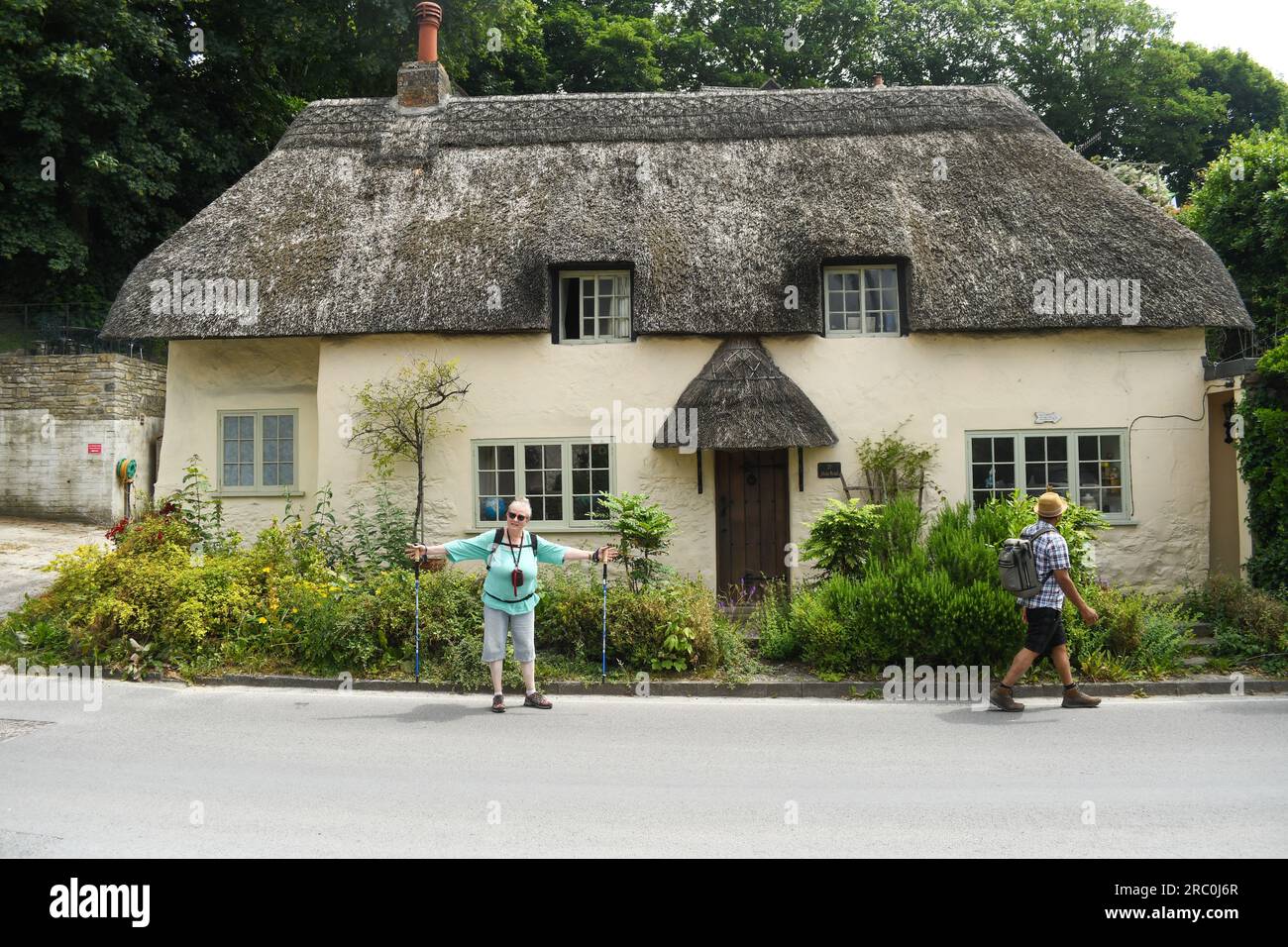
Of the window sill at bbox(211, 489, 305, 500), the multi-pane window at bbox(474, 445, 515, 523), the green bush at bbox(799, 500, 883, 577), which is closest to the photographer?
the green bush at bbox(799, 500, 883, 577)

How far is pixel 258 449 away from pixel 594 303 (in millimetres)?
5274

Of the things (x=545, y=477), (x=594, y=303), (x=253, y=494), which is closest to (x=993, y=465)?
(x=594, y=303)

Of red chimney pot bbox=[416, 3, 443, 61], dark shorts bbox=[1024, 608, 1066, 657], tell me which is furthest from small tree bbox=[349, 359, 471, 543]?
dark shorts bbox=[1024, 608, 1066, 657]

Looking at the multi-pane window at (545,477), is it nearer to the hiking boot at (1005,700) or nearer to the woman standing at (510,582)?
the woman standing at (510,582)

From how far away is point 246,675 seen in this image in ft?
30.6

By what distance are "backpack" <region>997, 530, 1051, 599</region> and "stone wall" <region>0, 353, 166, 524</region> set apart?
16.9 m

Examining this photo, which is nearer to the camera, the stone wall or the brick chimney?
the brick chimney

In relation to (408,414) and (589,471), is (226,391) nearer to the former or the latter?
(408,414)

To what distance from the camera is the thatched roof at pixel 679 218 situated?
12414 mm

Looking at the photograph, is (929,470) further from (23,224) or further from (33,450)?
(23,224)

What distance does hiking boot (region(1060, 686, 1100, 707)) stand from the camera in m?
8.35

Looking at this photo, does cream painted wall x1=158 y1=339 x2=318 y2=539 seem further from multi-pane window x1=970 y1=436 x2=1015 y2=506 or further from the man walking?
the man walking

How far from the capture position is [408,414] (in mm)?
12523

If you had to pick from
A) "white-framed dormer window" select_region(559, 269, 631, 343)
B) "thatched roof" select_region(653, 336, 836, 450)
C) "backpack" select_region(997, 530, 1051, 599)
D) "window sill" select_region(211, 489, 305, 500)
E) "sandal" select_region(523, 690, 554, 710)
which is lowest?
"sandal" select_region(523, 690, 554, 710)
